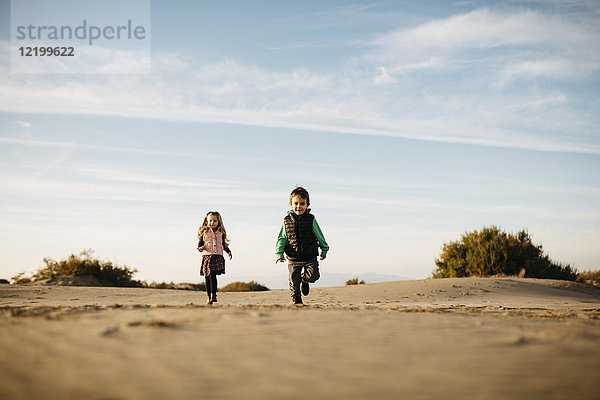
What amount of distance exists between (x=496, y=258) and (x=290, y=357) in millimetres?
18102

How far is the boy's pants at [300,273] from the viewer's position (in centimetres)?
973

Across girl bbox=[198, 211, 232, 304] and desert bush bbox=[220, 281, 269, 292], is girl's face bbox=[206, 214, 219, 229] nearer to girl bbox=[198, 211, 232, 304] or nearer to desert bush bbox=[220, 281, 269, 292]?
girl bbox=[198, 211, 232, 304]

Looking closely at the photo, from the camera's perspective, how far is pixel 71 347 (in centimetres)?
367

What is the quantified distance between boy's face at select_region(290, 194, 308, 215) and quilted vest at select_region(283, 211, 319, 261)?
82 mm

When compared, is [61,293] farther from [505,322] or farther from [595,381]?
[595,381]

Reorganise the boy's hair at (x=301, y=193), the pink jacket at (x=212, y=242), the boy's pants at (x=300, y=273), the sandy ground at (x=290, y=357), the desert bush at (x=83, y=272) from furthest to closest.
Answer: the desert bush at (x=83, y=272), the pink jacket at (x=212, y=242), the boy's hair at (x=301, y=193), the boy's pants at (x=300, y=273), the sandy ground at (x=290, y=357)

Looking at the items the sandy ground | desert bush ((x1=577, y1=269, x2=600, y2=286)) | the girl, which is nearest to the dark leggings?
the girl

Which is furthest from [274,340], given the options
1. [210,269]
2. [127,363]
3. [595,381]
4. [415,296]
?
[415,296]

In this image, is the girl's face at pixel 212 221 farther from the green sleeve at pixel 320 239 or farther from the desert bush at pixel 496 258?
the desert bush at pixel 496 258

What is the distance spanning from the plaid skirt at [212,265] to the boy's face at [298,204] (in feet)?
6.84

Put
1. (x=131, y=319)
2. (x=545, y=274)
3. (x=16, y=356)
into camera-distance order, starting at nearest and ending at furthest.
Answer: (x=16, y=356)
(x=131, y=319)
(x=545, y=274)

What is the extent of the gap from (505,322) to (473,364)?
8.37 feet

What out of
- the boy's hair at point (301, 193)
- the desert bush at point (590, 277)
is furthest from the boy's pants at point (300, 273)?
the desert bush at point (590, 277)

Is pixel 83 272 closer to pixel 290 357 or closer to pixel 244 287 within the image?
pixel 244 287
